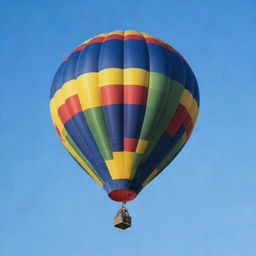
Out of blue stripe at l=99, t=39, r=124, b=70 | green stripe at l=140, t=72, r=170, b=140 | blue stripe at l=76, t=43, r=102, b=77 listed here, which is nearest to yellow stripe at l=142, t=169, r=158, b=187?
green stripe at l=140, t=72, r=170, b=140

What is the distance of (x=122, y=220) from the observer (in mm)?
28891

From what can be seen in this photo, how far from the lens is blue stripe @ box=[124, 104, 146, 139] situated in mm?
29469

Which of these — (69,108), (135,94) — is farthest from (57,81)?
(135,94)

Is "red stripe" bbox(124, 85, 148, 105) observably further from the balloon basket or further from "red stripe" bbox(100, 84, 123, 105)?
the balloon basket

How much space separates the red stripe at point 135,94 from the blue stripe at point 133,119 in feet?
Answer: 0.56

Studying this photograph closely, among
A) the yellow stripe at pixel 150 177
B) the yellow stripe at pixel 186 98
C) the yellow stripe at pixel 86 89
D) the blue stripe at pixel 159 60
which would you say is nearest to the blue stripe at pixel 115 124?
the yellow stripe at pixel 86 89

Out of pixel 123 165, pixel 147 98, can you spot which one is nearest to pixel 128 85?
pixel 147 98

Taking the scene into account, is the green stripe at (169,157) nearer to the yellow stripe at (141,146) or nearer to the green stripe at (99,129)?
the yellow stripe at (141,146)

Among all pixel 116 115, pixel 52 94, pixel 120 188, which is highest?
pixel 52 94

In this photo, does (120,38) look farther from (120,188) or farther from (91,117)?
(120,188)

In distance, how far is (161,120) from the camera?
29891 millimetres

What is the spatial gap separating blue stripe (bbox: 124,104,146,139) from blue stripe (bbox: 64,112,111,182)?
1.39m

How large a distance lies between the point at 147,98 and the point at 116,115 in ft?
4.56

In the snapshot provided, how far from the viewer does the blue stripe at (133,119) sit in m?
29.5
